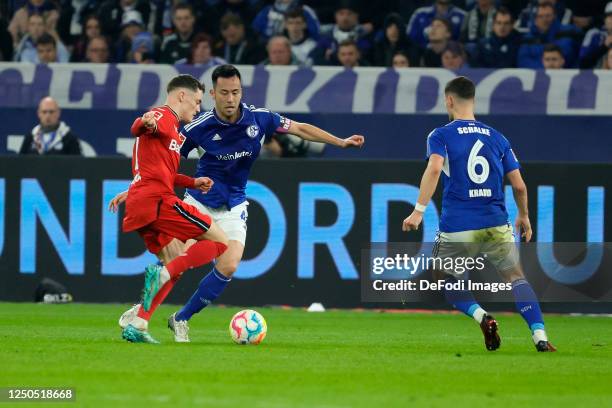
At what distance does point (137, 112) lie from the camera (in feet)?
55.0

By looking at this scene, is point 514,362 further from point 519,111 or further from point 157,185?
point 519,111

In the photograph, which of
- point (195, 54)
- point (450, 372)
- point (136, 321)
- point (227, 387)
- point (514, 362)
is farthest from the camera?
point (195, 54)

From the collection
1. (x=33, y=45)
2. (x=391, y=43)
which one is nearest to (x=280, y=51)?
(x=391, y=43)

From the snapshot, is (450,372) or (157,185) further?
(157,185)

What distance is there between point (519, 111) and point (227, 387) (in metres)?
9.26

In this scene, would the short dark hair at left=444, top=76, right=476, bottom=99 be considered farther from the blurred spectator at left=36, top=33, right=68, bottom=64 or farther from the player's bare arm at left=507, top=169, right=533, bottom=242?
the blurred spectator at left=36, top=33, right=68, bottom=64

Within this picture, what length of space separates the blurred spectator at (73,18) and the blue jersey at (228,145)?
877cm

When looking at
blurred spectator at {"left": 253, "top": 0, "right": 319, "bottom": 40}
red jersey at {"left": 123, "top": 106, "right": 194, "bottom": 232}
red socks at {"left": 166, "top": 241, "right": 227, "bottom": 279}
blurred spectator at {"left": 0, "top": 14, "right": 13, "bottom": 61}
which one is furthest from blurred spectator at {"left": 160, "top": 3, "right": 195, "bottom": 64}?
red socks at {"left": 166, "top": 241, "right": 227, "bottom": 279}

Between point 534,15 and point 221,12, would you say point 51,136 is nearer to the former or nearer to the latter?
point 221,12

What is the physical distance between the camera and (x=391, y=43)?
18.2 metres

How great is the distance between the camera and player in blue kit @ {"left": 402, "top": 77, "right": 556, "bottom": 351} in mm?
10383

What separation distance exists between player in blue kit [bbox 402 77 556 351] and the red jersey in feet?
6.51

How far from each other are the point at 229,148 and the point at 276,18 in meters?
8.14

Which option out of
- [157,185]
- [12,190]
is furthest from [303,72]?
[157,185]
